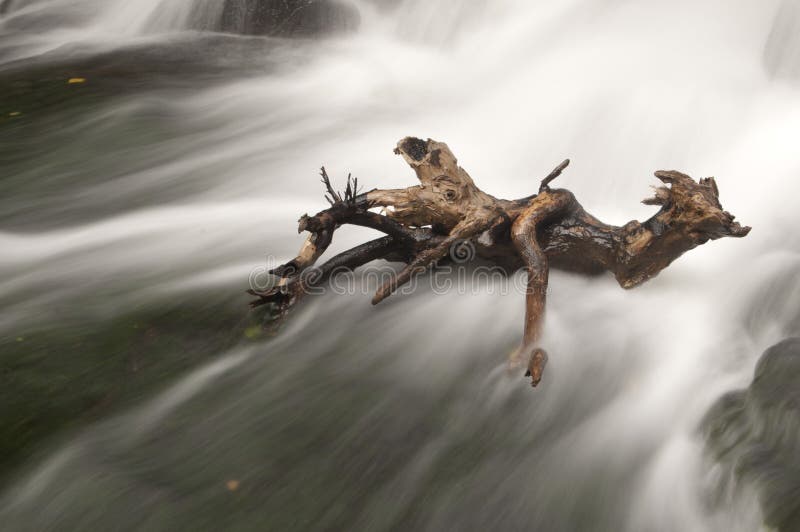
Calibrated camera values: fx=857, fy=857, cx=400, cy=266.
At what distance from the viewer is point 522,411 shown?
3.11 meters

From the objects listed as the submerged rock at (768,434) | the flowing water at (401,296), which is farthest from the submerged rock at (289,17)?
the submerged rock at (768,434)

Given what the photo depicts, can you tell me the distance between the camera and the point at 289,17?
7.46m

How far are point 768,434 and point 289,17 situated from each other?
584cm

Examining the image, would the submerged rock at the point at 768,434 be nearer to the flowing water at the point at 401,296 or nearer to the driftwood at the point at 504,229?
the flowing water at the point at 401,296

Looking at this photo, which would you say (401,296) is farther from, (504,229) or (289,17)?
(289,17)

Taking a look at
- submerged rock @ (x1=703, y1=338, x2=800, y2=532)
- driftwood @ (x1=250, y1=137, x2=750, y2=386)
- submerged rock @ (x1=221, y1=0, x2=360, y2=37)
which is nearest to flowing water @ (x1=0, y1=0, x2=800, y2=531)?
submerged rock @ (x1=703, y1=338, x2=800, y2=532)

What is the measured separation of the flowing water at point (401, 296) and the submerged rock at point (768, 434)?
7 centimetres

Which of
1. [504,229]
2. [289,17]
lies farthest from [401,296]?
[289,17]

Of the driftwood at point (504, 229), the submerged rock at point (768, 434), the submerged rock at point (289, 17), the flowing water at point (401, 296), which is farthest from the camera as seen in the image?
the submerged rock at point (289, 17)

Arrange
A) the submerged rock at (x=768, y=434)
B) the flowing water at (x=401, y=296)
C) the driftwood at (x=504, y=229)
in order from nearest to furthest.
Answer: the submerged rock at (x=768, y=434) → the flowing water at (x=401, y=296) → the driftwood at (x=504, y=229)

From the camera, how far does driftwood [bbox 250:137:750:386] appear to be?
10.5ft

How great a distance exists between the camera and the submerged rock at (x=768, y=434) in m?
2.53

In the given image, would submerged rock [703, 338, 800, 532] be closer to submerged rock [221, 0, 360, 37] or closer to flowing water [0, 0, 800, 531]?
flowing water [0, 0, 800, 531]

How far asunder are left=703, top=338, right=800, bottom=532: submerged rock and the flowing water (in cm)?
7
